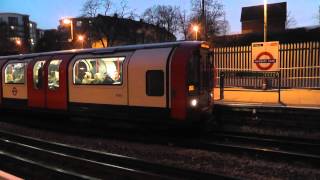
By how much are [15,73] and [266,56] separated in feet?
33.7

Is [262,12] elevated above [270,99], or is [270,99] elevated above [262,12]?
[262,12]

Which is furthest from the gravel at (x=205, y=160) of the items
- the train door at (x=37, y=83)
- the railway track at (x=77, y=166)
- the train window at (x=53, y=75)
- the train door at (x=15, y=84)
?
the train door at (x=15, y=84)

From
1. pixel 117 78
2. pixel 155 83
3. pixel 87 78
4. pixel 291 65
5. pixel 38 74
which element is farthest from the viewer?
pixel 291 65

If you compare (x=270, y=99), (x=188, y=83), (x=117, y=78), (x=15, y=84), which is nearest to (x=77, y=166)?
(x=188, y=83)

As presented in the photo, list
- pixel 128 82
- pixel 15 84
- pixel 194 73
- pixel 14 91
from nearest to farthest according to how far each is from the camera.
Result: 1. pixel 194 73
2. pixel 128 82
3. pixel 15 84
4. pixel 14 91

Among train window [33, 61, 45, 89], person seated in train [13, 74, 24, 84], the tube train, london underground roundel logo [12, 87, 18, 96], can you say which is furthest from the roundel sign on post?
london underground roundel logo [12, 87, 18, 96]

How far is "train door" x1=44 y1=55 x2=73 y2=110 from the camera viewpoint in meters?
14.5

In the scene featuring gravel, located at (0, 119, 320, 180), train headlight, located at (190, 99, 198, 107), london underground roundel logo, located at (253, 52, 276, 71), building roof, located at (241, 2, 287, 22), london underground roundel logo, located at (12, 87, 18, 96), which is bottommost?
gravel, located at (0, 119, 320, 180)

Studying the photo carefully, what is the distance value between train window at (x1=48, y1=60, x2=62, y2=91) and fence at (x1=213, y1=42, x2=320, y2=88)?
30.3ft

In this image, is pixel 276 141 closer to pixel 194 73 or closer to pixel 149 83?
pixel 194 73

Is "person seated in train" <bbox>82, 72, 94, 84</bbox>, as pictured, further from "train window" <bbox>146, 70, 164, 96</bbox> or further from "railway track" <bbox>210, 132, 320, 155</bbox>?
"railway track" <bbox>210, 132, 320, 155</bbox>

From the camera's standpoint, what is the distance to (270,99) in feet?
54.2

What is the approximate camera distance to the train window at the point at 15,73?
16.8m

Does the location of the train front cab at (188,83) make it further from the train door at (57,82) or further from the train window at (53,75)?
the train window at (53,75)
